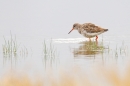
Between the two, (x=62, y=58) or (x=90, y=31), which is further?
(x=90, y=31)

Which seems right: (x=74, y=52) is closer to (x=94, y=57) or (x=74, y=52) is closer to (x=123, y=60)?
(x=94, y=57)

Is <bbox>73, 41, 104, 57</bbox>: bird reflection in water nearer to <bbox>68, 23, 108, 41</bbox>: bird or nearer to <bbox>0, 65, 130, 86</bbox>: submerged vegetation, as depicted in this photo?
<bbox>68, 23, 108, 41</bbox>: bird

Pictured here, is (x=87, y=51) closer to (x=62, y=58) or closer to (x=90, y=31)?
(x=62, y=58)

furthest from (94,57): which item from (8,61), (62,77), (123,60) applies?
(62,77)

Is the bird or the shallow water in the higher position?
the bird

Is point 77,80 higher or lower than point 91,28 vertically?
lower

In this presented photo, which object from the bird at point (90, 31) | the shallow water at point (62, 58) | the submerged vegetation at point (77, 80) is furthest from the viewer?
the bird at point (90, 31)

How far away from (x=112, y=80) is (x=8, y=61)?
461 cm

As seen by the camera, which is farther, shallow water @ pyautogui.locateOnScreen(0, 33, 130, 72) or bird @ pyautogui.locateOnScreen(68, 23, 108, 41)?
bird @ pyautogui.locateOnScreen(68, 23, 108, 41)

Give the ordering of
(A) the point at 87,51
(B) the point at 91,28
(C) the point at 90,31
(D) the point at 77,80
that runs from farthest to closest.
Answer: (B) the point at 91,28 → (C) the point at 90,31 → (A) the point at 87,51 → (D) the point at 77,80

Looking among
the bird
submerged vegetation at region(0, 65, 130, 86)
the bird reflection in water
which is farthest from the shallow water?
the bird

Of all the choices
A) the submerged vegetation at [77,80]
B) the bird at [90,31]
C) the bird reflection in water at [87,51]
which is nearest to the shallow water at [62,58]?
the bird reflection in water at [87,51]

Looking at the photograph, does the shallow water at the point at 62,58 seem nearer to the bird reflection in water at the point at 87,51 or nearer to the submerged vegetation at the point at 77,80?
the bird reflection in water at the point at 87,51

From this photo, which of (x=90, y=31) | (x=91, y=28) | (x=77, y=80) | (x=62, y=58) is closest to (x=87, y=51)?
(x=62, y=58)
